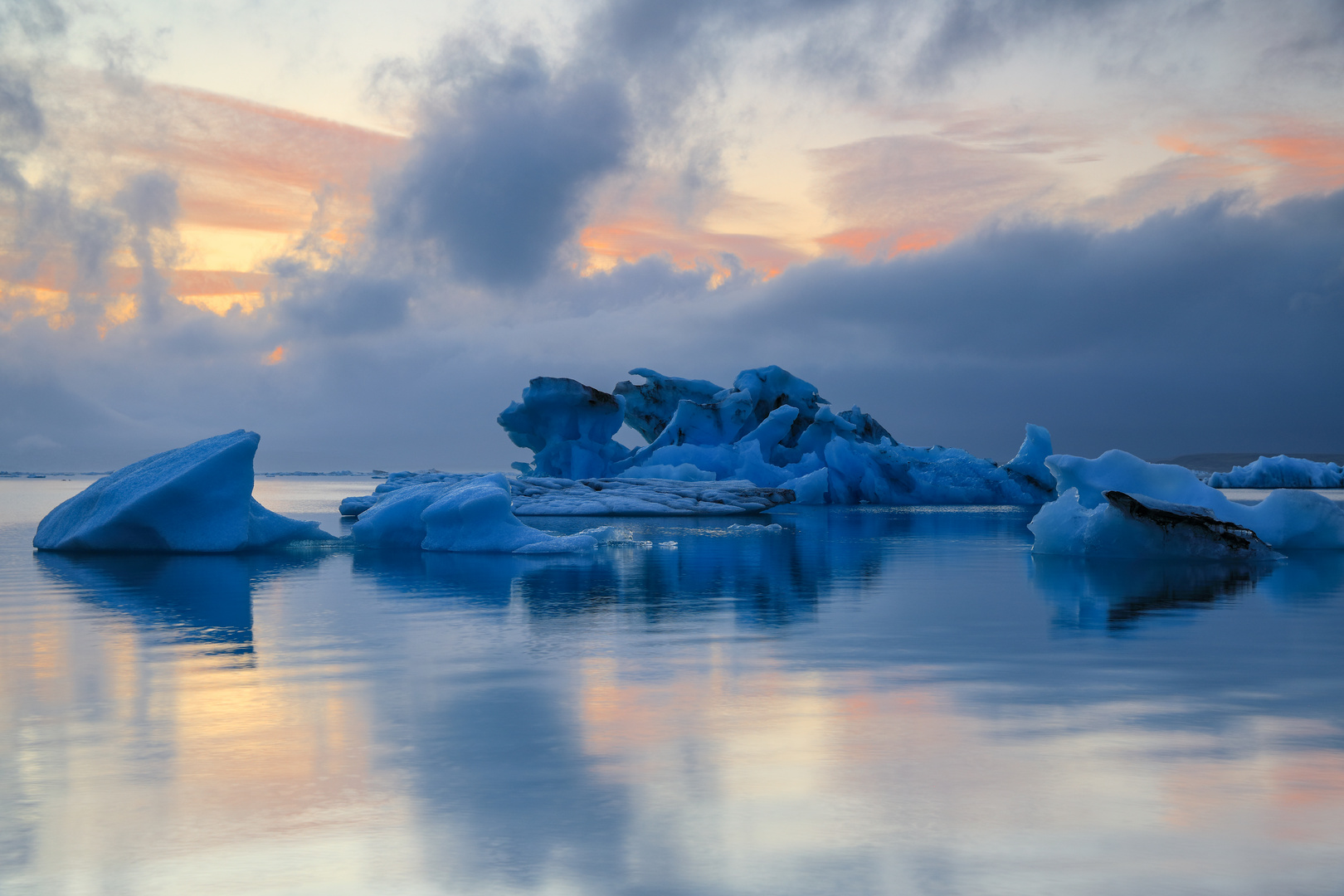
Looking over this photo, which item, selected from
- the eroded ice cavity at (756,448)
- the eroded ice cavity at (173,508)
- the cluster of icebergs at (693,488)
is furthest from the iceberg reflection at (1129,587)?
the eroded ice cavity at (756,448)

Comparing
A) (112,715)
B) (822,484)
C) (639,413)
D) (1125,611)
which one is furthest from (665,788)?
(639,413)

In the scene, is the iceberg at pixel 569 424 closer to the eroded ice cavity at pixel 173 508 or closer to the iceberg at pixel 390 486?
the iceberg at pixel 390 486

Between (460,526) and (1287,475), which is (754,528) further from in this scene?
(1287,475)

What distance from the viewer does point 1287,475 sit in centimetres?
5091

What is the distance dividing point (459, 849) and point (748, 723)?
1566 mm

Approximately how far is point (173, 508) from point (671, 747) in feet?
35.5

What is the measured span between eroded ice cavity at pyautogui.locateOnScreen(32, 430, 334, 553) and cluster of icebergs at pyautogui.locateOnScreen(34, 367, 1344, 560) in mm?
22

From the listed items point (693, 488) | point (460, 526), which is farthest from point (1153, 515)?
point (693, 488)

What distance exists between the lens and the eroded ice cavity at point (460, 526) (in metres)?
13.1

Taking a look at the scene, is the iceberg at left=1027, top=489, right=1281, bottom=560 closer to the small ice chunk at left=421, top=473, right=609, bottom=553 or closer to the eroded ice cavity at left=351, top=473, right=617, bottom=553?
the eroded ice cavity at left=351, top=473, right=617, bottom=553

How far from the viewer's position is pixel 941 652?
582cm

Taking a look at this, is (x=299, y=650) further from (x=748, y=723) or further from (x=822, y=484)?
(x=822, y=484)

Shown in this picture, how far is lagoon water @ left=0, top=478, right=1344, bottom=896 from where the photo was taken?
2.61m

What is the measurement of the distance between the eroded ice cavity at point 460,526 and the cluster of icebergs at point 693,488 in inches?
0.9
